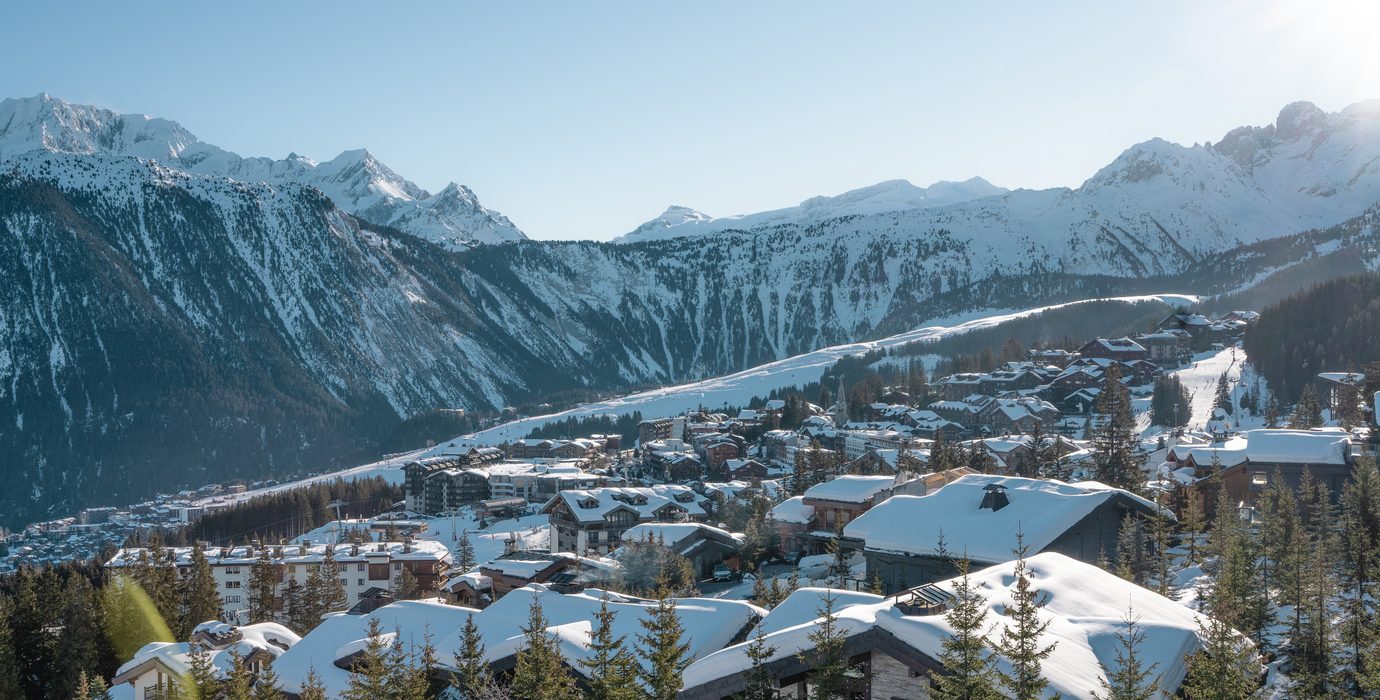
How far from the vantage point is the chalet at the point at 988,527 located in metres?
38.1

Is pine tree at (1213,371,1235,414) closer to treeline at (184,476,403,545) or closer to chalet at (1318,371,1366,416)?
chalet at (1318,371,1366,416)

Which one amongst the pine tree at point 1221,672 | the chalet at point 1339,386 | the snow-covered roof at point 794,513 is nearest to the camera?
the pine tree at point 1221,672

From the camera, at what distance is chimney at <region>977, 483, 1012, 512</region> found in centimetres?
4100

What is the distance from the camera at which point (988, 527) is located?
39.3m

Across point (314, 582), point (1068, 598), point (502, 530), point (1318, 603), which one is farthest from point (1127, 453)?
point (502, 530)

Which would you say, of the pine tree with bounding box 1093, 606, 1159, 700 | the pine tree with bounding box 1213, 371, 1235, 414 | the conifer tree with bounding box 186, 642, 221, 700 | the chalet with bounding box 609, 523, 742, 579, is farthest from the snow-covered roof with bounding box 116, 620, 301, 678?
the pine tree with bounding box 1213, 371, 1235, 414

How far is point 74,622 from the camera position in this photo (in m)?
50.8

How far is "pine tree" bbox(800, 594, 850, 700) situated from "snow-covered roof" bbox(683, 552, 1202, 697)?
14.5 inches

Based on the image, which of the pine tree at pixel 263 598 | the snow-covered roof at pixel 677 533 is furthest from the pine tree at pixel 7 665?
the snow-covered roof at pixel 677 533

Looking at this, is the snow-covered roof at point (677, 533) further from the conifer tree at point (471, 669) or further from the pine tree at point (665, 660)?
the pine tree at point (665, 660)

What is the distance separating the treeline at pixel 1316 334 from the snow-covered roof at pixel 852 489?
199 feet

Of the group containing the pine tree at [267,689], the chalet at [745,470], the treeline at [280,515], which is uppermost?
the pine tree at [267,689]

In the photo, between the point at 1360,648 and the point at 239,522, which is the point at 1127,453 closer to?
the point at 1360,648

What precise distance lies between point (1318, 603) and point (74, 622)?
2006 inches
